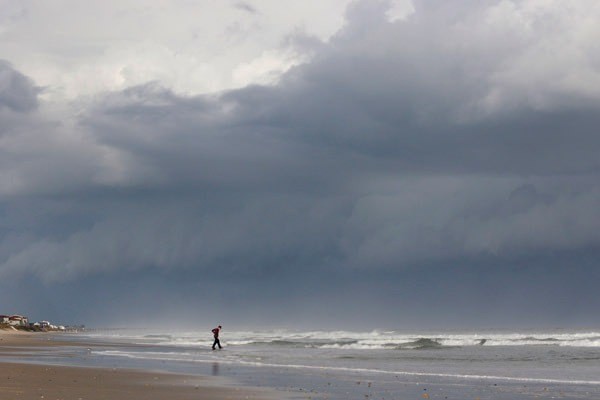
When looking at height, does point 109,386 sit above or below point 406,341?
below

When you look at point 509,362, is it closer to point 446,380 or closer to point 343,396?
point 446,380

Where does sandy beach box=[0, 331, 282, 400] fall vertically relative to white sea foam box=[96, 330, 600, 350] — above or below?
below

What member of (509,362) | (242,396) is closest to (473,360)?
(509,362)

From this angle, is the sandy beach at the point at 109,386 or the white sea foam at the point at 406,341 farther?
the white sea foam at the point at 406,341

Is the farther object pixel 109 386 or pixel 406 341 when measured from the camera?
pixel 406 341

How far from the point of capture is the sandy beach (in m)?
18.7

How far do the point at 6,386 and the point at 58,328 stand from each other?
584 feet

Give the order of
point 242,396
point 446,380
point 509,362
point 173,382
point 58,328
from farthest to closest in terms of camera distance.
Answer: point 58,328
point 509,362
point 446,380
point 173,382
point 242,396

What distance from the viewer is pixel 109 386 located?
70.7 feet

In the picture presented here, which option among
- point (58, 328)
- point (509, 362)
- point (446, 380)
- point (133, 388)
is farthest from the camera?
point (58, 328)

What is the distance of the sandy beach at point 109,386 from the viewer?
18672 mm

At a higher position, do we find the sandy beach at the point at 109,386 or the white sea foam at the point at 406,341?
the white sea foam at the point at 406,341

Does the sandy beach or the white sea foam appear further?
the white sea foam

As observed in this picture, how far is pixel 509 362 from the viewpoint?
122 feet
